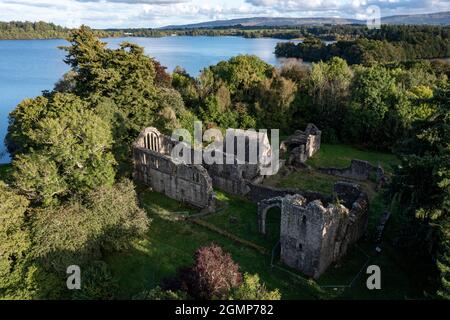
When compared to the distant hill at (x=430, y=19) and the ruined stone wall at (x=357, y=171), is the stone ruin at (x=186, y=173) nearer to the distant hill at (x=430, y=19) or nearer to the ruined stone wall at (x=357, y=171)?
the ruined stone wall at (x=357, y=171)

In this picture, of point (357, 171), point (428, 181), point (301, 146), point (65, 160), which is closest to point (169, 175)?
point (65, 160)

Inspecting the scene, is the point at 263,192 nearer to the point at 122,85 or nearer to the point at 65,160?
the point at 65,160

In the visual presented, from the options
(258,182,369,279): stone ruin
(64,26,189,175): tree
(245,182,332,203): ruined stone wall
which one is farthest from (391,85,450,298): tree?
(64,26,189,175): tree

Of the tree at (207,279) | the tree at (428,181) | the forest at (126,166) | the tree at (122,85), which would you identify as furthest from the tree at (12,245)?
the tree at (428,181)

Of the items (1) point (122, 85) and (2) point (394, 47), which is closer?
(1) point (122, 85)

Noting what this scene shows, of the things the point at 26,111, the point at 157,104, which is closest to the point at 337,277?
the point at 157,104

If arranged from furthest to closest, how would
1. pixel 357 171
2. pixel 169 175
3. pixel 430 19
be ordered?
pixel 430 19
pixel 357 171
pixel 169 175

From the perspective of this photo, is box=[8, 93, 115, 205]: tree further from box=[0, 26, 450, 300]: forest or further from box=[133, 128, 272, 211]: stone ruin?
box=[133, 128, 272, 211]: stone ruin
